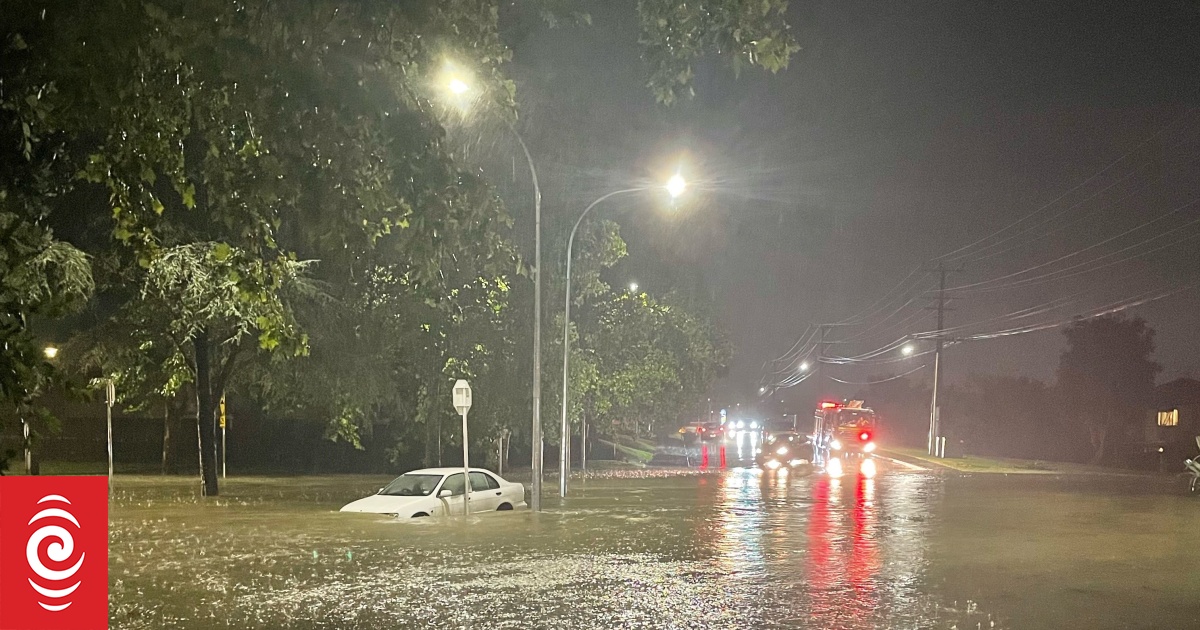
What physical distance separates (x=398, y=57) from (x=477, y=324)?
23.9 m

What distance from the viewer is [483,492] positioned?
2298cm

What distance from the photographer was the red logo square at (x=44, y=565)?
9188 millimetres

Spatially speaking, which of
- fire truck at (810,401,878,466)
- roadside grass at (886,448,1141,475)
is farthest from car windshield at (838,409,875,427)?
roadside grass at (886,448,1141,475)

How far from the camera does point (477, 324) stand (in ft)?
109

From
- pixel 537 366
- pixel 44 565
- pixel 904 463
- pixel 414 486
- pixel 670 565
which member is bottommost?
pixel 904 463

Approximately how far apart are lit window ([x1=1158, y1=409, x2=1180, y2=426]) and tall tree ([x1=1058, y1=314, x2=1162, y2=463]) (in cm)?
1142

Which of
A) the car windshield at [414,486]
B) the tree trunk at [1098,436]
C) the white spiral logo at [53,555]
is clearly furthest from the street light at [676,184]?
the tree trunk at [1098,436]

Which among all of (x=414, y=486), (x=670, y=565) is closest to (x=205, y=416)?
(x=414, y=486)

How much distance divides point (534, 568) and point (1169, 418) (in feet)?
219

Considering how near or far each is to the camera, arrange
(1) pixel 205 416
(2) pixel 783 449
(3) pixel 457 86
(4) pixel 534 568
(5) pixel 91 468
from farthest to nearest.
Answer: (2) pixel 783 449, (5) pixel 91 468, (1) pixel 205 416, (4) pixel 534 568, (3) pixel 457 86

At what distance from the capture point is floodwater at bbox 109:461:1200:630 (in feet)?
37.2

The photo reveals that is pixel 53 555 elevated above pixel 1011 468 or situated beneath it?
elevated above

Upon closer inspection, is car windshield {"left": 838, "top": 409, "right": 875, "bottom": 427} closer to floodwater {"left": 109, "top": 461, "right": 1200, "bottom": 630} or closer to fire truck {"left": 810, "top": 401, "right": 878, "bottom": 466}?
fire truck {"left": 810, "top": 401, "right": 878, "bottom": 466}

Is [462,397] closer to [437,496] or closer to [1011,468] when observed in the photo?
[437,496]
